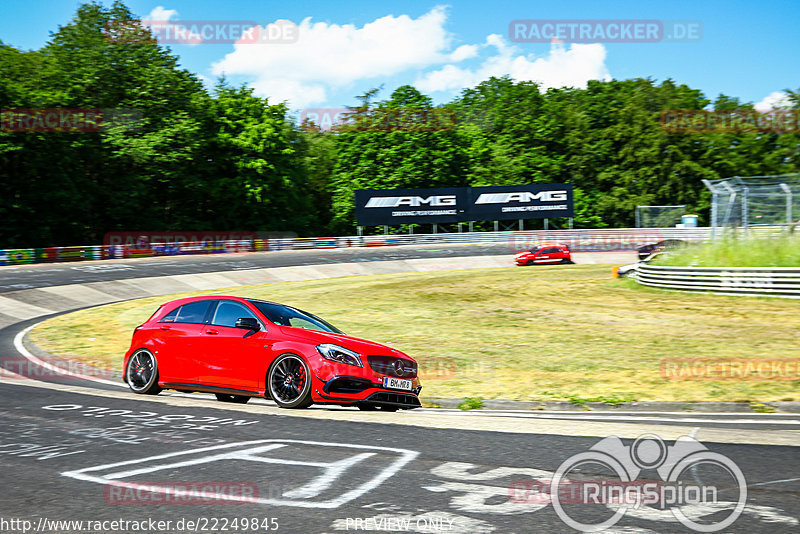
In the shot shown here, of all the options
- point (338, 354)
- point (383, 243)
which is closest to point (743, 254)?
point (338, 354)

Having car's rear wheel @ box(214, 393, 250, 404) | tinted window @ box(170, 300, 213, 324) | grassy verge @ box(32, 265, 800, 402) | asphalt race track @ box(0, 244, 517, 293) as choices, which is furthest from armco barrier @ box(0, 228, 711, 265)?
car's rear wheel @ box(214, 393, 250, 404)

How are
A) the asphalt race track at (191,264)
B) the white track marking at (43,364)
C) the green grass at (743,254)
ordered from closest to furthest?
1. the white track marking at (43,364)
2. the green grass at (743,254)
3. the asphalt race track at (191,264)

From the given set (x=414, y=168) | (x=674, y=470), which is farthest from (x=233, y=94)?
(x=674, y=470)

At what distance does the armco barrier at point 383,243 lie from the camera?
44.2 m

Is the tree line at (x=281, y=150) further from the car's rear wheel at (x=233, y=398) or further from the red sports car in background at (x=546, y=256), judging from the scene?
the car's rear wheel at (x=233, y=398)

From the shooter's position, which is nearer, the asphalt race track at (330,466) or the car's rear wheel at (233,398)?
the asphalt race track at (330,466)

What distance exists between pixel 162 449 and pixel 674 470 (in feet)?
15.2

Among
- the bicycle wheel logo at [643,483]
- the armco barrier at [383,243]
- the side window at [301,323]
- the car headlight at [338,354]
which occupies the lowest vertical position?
the bicycle wheel logo at [643,483]

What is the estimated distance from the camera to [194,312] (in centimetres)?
1069

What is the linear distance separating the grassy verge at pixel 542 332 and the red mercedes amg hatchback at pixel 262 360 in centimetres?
244

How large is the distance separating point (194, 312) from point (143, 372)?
1247 mm

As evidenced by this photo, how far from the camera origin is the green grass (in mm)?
22203

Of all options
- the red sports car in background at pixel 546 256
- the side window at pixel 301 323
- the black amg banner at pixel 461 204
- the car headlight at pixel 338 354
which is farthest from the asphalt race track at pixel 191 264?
the car headlight at pixel 338 354

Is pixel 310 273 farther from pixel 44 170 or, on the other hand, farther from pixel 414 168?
pixel 414 168
